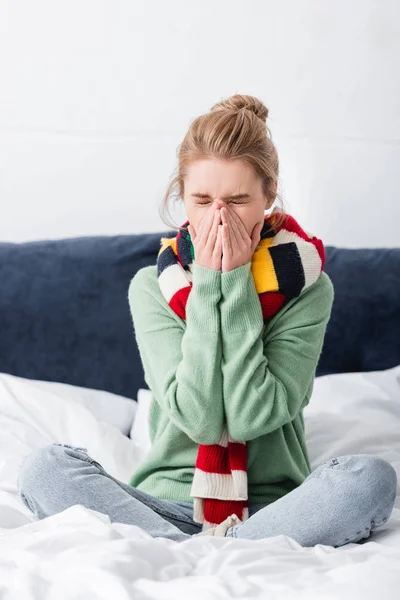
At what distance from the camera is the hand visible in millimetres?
1683

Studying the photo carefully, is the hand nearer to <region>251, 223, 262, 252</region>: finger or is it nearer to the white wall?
<region>251, 223, 262, 252</region>: finger

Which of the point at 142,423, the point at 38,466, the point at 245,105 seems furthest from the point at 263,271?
the point at 142,423

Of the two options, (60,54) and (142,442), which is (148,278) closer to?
(142,442)

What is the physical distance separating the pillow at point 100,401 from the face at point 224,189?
2.60 ft

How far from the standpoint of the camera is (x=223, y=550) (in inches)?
50.9

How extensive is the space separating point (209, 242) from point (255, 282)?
0.47ft

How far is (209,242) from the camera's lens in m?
1.70

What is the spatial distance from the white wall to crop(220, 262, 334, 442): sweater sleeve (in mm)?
1033

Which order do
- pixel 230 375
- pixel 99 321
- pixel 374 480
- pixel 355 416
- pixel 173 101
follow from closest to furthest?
pixel 374 480
pixel 230 375
pixel 355 416
pixel 99 321
pixel 173 101

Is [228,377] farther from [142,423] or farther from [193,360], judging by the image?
[142,423]

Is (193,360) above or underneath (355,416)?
above

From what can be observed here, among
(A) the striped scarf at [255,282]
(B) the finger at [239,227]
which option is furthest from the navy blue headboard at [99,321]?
(B) the finger at [239,227]

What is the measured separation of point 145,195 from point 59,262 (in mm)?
406

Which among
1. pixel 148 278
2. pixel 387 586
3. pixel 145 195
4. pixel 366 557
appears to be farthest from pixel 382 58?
pixel 387 586
